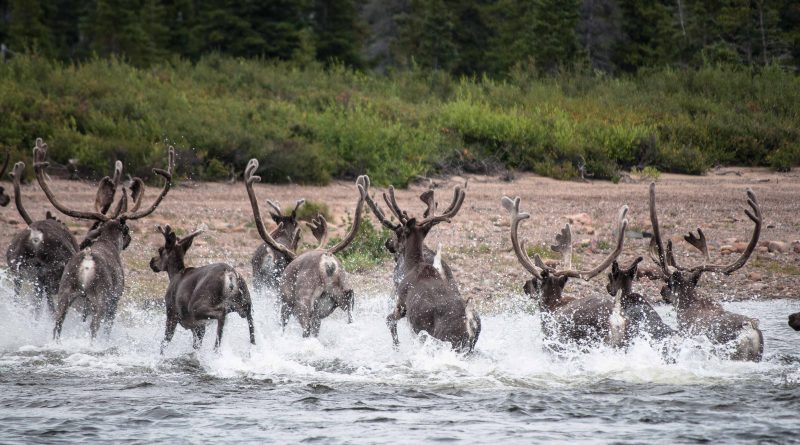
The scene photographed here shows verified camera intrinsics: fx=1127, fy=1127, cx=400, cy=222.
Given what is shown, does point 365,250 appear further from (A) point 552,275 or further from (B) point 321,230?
(A) point 552,275

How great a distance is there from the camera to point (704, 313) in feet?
36.7

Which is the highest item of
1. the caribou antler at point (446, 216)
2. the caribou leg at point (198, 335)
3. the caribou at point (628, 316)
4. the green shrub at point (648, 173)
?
the green shrub at point (648, 173)

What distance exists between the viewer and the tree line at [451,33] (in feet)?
108

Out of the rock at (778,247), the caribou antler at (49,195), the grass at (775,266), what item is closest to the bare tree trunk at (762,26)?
the rock at (778,247)

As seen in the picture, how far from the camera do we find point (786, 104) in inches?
1065

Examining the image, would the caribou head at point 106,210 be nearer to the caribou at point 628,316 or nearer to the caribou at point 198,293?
the caribou at point 198,293

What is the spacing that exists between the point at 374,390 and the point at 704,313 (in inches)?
132

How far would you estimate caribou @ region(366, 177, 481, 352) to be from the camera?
1088 cm

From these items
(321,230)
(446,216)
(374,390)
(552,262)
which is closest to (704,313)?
(446,216)

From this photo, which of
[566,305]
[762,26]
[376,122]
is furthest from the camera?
[762,26]

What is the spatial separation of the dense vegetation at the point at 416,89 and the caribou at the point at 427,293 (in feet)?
32.8

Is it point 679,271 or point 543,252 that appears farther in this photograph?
point 543,252

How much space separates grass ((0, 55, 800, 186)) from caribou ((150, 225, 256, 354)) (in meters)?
9.68

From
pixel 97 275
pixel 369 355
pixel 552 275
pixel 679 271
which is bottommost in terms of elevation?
pixel 369 355
